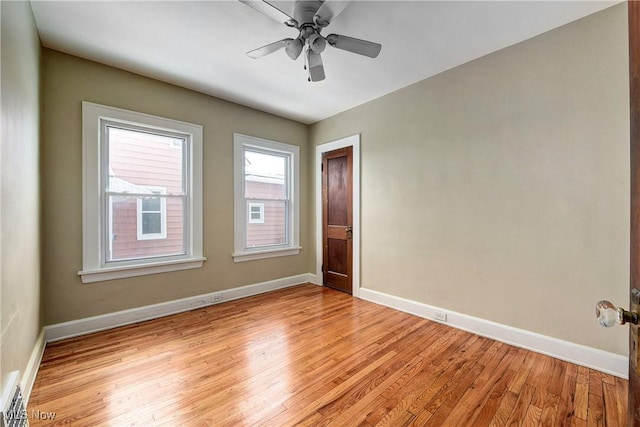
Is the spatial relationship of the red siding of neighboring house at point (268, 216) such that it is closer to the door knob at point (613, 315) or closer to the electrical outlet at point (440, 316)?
the electrical outlet at point (440, 316)

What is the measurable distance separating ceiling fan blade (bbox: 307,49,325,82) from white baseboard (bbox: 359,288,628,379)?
8.50 feet

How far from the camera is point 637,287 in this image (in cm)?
78

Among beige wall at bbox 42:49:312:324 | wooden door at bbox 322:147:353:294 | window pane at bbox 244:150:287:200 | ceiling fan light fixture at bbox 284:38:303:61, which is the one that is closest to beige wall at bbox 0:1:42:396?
beige wall at bbox 42:49:312:324

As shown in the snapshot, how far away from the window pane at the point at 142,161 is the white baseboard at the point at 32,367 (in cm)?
145

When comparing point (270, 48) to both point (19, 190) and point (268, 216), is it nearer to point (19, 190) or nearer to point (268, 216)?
point (19, 190)

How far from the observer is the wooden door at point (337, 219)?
3993mm

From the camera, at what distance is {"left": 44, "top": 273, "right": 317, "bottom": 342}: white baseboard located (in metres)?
2.60

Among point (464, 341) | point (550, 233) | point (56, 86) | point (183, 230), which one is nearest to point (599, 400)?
point (464, 341)

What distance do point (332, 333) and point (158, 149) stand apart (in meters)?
2.78

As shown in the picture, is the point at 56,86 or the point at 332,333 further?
the point at 332,333

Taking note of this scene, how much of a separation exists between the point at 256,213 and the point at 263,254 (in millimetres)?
608

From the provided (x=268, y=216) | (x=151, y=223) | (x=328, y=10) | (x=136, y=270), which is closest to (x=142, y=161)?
(x=151, y=223)

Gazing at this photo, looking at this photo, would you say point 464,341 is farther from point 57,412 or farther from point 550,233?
point 57,412

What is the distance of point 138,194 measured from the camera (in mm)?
3025
